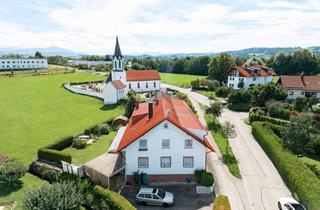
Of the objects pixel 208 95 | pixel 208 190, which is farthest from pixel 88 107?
pixel 208 190

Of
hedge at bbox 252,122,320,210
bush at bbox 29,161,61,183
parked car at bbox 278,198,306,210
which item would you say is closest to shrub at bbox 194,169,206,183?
parked car at bbox 278,198,306,210

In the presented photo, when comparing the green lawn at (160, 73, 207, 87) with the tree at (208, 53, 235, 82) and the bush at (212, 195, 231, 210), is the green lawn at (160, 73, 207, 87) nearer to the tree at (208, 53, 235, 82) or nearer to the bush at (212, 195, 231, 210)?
the tree at (208, 53, 235, 82)

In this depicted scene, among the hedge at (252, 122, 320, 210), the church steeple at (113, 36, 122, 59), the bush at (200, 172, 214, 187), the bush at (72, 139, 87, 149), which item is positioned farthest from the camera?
the church steeple at (113, 36, 122, 59)

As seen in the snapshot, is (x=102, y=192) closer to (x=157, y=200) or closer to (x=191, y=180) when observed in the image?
(x=157, y=200)

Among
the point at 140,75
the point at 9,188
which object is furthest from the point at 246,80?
the point at 9,188

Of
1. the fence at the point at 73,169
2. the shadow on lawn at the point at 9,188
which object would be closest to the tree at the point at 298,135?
the fence at the point at 73,169

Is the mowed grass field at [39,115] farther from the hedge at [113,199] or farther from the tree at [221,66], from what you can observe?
the tree at [221,66]
